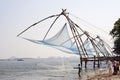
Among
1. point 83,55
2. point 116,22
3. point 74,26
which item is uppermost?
point 116,22

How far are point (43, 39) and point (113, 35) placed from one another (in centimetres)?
2558

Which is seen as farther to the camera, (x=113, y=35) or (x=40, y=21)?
(x=113, y=35)

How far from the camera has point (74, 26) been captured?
2780 cm

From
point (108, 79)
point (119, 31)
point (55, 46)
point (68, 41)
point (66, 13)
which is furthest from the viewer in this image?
point (119, 31)

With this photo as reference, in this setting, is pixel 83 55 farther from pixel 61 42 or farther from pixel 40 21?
pixel 40 21

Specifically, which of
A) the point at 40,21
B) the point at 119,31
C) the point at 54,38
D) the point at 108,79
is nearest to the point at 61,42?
the point at 54,38

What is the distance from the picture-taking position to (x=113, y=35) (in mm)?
49875

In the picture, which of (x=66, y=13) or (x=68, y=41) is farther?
(x=68, y=41)

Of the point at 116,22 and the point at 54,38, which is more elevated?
the point at 116,22

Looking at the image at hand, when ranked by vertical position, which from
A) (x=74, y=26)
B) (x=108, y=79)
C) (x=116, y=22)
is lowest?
(x=108, y=79)

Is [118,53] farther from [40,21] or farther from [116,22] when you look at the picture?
[40,21]

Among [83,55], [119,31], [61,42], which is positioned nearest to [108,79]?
[61,42]

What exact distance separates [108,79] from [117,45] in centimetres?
2884

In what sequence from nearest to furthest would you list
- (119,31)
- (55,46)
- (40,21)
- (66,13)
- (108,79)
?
(108,79) → (40,21) → (66,13) → (55,46) → (119,31)
